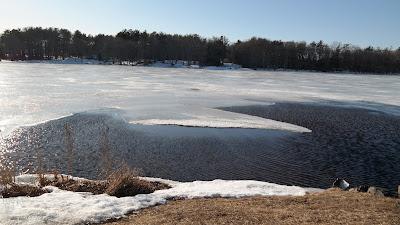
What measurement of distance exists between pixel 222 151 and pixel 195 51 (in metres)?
91.6

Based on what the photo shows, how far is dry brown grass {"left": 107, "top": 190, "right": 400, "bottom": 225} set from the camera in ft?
23.3

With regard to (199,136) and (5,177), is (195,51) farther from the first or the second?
(5,177)

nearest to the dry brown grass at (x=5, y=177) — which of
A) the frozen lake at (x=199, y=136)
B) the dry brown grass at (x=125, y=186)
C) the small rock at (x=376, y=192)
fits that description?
the dry brown grass at (x=125, y=186)

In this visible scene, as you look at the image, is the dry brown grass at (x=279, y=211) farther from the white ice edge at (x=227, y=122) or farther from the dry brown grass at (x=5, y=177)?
the white ice edge at (x=227, y=122)

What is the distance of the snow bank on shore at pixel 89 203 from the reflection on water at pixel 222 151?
2619 millimetres

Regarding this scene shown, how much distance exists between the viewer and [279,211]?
777 centimetres

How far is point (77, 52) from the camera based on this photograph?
114 metres

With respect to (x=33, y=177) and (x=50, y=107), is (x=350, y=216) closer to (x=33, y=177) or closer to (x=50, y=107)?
(x=33, y=177)

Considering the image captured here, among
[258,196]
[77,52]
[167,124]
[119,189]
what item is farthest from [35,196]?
[77,52]

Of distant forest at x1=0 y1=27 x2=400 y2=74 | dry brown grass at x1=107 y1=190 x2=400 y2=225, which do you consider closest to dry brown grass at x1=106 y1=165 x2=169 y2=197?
dry brown grass at x1=107 y1=190 x2=400 y2=225

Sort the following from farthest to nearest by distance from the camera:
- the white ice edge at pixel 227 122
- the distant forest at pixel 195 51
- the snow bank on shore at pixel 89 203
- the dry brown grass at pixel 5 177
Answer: the distant forest at pixel 195 51 < the white ice edge at pixel 227 122 < the dry brown grass at pixel 5 177 < the snow bank on shore at pixel 89 203

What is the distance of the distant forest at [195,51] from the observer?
345ft

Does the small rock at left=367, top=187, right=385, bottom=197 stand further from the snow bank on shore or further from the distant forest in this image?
the distant forest

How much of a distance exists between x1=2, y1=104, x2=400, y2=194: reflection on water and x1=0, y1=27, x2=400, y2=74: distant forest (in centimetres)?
8374
